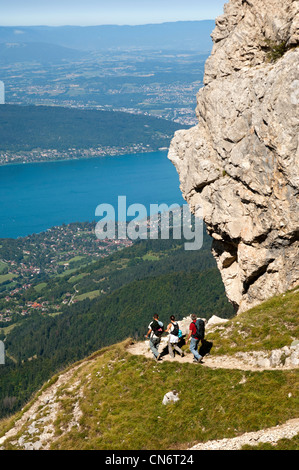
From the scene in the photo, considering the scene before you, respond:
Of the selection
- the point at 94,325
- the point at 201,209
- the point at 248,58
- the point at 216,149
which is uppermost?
the point at 248,58

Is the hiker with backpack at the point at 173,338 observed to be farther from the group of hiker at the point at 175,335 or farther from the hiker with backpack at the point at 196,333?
the hiker with backpack at the point at 196,333

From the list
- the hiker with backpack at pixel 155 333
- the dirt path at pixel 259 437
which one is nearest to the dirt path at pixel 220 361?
the hiker with backpack at pixel 155 333

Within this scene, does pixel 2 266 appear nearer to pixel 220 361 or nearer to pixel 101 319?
pixel 101 319

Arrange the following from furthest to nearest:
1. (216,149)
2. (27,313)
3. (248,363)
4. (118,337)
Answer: (27,313) → (118,337) → (216,149) → (248,363)

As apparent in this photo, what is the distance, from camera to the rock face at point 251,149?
23594 millimetres

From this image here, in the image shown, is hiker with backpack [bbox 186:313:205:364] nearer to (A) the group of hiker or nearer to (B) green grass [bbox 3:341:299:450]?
(A) the group of hiker

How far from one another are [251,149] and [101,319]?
9020 cm

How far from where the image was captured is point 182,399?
63.9ft

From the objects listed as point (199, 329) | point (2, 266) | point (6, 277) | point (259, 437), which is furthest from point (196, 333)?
point (2, 266)

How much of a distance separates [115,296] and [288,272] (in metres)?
93.6

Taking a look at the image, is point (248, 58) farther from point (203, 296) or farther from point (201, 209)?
point (203, 296)

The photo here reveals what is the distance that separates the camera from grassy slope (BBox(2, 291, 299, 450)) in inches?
683

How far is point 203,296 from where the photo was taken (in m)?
101
